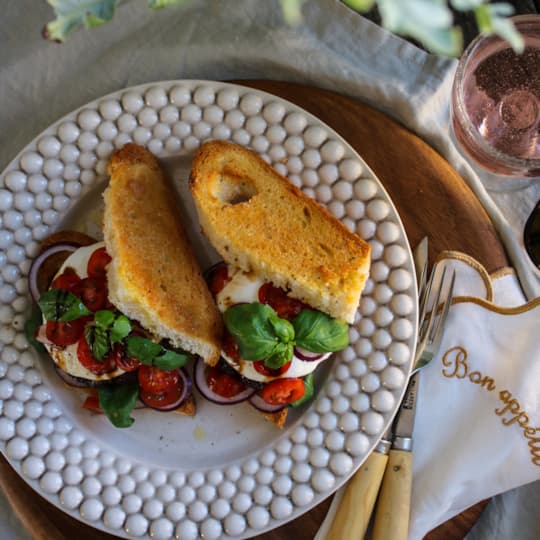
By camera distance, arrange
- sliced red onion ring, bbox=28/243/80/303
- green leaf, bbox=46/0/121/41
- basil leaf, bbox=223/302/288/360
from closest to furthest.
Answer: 1. green leaf, bbox=46/0/121/41
2. basil leaf, bbox=223/302/288/360
3. sliced red onion ring, bbox=28/243/80/303

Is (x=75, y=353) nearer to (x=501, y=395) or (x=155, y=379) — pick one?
(x=155, y=379)

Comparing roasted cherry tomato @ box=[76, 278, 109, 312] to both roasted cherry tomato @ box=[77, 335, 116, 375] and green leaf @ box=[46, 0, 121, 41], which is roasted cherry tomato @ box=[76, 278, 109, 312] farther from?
green leaf @ box=[46, 0, 121, 41]

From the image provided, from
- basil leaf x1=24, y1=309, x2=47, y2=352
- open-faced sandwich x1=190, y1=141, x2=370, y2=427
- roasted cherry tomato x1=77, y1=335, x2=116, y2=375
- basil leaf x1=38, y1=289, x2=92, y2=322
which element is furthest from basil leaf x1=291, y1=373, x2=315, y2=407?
basil leaf x1=24, y1=309, x2=47, y2=352

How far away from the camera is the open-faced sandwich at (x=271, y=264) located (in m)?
1.97

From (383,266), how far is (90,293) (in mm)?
872

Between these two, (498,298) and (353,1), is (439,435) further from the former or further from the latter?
(353,1)

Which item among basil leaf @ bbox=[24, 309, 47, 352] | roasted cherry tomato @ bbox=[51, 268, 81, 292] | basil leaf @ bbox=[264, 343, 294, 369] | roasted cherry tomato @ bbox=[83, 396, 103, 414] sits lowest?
roasted cherry tomato @ bbox=[83, 396, 103, 414]

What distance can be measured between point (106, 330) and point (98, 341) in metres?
0.04

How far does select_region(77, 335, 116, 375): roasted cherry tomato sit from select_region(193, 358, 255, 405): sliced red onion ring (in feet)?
0.87

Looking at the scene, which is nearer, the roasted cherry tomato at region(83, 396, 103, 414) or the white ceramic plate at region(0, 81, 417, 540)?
the white ceramic plate at region(0, 81, 417, 540)

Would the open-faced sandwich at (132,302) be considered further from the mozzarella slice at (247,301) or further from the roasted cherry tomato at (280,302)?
the roasted cherry tomato at (280,302)

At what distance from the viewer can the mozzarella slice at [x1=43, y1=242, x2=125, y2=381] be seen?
6.74 feet

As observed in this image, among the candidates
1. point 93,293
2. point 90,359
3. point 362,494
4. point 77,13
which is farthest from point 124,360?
point 77,13

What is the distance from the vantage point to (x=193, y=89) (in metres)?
2.11
